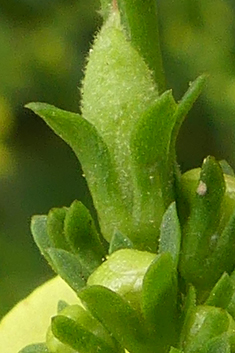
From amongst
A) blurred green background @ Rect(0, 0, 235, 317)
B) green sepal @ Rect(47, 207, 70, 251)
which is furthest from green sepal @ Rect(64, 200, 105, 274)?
blurred green background @ Rect(0, 0, 235, 317)

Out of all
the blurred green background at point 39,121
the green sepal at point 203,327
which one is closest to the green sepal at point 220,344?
the green sepal at point 203,327

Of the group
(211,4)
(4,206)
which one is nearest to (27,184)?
(4,206)

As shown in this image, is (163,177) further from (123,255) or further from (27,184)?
(27,184)

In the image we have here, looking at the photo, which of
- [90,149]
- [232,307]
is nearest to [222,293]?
[232,307]

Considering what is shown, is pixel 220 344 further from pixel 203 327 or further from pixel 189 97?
pixel 189 97

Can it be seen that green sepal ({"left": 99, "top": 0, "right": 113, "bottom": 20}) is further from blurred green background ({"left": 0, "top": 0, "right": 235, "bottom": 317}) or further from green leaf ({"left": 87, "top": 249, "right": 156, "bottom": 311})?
blurred green background ({"left": 0, "top": 0, "right": 235, "bottom": 317})
